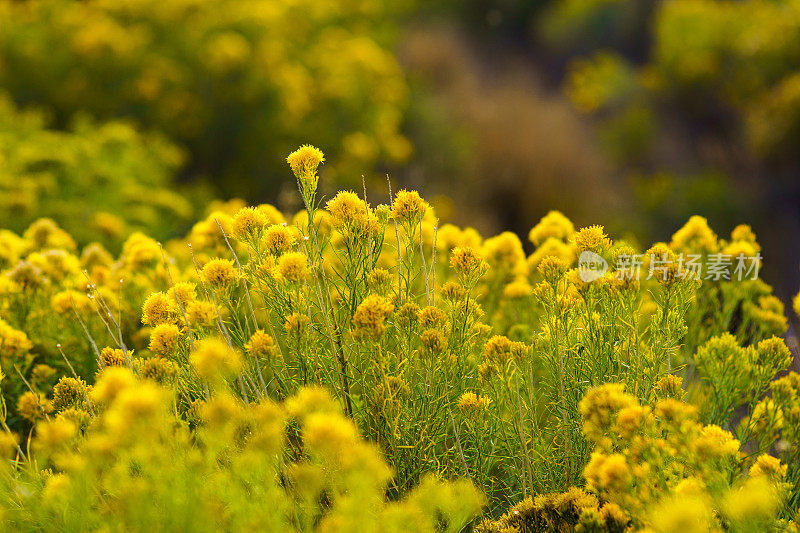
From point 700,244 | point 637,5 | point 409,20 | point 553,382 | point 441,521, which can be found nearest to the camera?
point 441,521

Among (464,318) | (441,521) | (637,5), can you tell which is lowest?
(441,521)

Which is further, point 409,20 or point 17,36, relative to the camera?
point 409,20

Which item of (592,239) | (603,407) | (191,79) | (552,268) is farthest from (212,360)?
(191,79)

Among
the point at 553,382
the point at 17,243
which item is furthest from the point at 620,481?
the point at 17,243

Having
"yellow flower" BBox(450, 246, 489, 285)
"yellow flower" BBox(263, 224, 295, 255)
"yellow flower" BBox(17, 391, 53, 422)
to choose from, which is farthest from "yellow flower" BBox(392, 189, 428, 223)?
"yellow flower" BBox(17, 391, 53, 422)

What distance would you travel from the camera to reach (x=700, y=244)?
242cm

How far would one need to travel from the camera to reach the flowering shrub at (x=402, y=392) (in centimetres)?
121

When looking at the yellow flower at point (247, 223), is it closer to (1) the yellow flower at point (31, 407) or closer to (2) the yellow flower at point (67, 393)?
(2) the yellow flower at point (67, 393)

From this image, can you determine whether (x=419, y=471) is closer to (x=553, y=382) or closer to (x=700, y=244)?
(x=553, y=382)

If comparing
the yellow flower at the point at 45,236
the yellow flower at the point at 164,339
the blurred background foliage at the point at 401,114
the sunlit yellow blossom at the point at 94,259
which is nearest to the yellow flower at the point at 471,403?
the yellow flower at the point at 164,339

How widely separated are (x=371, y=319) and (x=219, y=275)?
0.44 meters

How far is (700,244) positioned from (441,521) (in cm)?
138

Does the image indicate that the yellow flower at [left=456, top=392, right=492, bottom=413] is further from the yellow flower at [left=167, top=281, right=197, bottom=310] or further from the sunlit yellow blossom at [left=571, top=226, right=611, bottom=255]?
the yellow flower at [left=167, top=281, right=197, bottom=310]

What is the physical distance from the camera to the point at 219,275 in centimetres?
168
